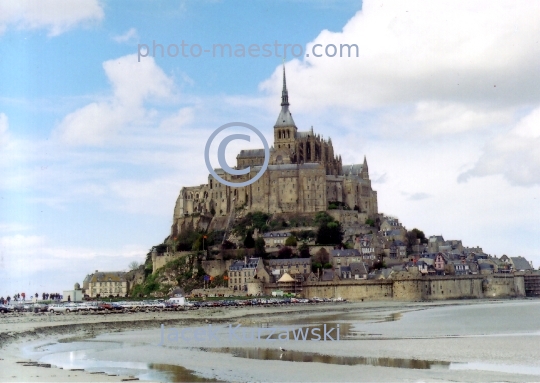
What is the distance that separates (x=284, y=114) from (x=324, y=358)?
7167 centimetres

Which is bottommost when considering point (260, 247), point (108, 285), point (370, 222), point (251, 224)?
point (108, 285)

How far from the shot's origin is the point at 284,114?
9288 centimetres

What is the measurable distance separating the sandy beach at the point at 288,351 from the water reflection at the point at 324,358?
3cm

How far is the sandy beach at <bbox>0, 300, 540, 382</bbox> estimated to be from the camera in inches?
755

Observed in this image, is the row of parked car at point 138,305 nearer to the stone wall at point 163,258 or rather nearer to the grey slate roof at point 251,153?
A: the stone wall at point 163,258

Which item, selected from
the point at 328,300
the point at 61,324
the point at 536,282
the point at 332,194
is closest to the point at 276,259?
the point at 328,300

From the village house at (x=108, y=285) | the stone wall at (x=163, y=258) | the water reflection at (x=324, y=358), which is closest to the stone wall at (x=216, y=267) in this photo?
the stone wall at (x=163, y=258)

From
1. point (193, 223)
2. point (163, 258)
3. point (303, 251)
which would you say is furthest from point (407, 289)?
point (193, 223)

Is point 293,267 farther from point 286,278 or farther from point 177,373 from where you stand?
point 177,373

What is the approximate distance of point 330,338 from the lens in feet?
96.6

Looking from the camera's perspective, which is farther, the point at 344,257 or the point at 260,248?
the point at 260,248

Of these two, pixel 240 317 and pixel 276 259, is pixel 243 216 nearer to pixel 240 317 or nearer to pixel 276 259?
pixel 276 259

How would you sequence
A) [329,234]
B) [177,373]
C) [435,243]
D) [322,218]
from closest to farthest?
1. [177,373]
2. [329,234]
3. [322,218]
4. [435,243]

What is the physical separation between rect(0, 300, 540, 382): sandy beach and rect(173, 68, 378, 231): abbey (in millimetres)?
44340
